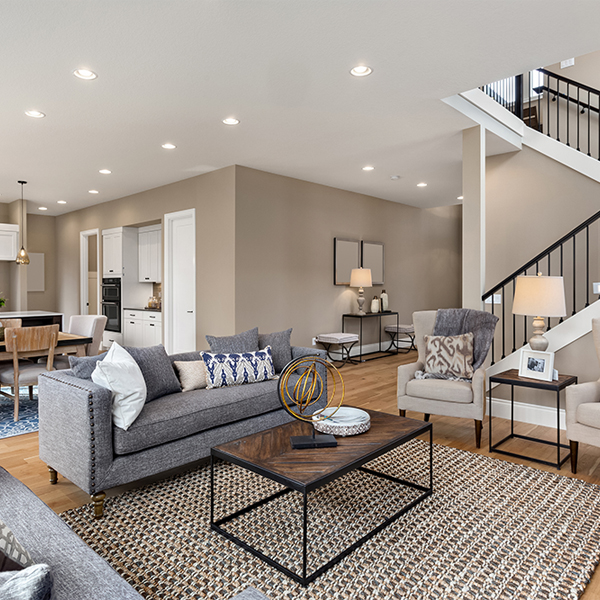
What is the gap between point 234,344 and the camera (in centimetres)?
352

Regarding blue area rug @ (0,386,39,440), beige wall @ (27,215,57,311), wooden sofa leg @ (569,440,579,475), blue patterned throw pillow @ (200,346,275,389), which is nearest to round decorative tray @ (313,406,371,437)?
blue patterned throw pillow @ (200,346,275,389)

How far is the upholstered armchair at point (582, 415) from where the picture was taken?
9.11 feet

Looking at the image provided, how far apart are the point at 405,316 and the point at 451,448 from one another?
17.3 feet

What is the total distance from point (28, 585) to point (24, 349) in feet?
12.1

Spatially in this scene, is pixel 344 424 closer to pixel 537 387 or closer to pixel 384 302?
pixel 537 387

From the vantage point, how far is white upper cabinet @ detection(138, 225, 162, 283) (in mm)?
7508

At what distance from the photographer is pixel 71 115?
3.97 meters

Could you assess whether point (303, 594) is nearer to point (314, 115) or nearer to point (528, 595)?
point (528, 595)

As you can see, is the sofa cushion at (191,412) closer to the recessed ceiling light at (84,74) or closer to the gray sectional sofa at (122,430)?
the gray sectional sofa at (122,430)

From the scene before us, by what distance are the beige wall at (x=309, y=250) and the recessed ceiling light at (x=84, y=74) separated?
2462mm

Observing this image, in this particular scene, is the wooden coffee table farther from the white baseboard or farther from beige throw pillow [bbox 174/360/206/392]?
the white baseboard

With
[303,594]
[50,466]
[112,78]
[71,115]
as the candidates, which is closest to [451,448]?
[303,594]

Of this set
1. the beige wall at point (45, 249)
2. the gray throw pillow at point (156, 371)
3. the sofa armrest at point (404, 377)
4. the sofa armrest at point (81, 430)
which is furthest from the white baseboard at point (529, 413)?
the beige wall at point (45, 249)

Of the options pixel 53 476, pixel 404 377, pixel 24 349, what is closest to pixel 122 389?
pixel 53 476
